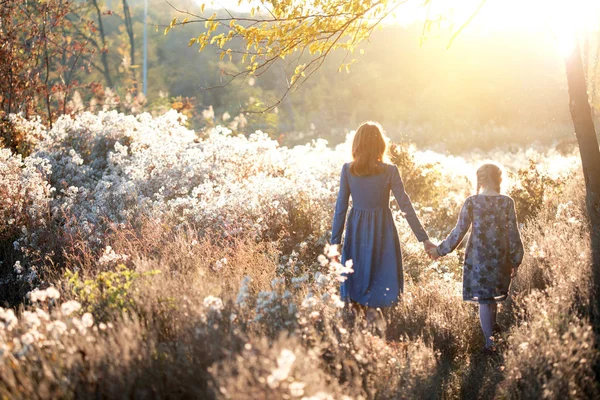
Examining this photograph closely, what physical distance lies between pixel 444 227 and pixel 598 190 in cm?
372

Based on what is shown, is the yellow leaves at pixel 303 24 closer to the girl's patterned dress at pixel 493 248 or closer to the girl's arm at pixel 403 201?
the girl's arm at pixel 403 201

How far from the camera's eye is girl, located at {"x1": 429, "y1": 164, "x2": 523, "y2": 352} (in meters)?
4.67

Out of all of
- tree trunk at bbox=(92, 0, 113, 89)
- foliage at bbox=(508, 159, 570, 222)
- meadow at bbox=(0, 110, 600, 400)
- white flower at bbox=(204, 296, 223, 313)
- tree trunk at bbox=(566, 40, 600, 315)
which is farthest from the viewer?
tree trunk at bbox=(92, 0, 113, 89)

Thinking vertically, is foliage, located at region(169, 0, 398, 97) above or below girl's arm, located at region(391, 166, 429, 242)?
above

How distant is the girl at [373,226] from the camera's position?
15.4 ft

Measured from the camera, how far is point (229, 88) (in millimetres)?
43156

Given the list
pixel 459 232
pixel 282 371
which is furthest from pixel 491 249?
pixel 282 371

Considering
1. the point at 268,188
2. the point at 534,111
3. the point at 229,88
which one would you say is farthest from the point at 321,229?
the point at 229,88

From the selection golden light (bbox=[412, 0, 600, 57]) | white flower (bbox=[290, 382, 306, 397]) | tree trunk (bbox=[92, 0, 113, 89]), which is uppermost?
tree trunk (bbox=[92, 0, 113, 89])

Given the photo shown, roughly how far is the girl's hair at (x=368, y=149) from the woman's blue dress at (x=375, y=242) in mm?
68

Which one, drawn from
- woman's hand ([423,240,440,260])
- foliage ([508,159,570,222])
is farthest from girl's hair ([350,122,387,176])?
foliage ([508,159,570,222])

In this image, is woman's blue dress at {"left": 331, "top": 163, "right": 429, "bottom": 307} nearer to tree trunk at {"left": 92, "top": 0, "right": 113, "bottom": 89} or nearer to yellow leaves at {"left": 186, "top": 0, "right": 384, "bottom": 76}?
yellow leaves at {"left": 186, "top": 0, "right": 384, "bottom": 76}

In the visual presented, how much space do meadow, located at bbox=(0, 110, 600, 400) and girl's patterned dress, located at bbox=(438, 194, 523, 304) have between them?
1.12ft

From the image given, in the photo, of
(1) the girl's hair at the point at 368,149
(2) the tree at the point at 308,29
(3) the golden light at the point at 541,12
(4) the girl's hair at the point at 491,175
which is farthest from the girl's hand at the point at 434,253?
(3) the golden light at the point at 541,12
